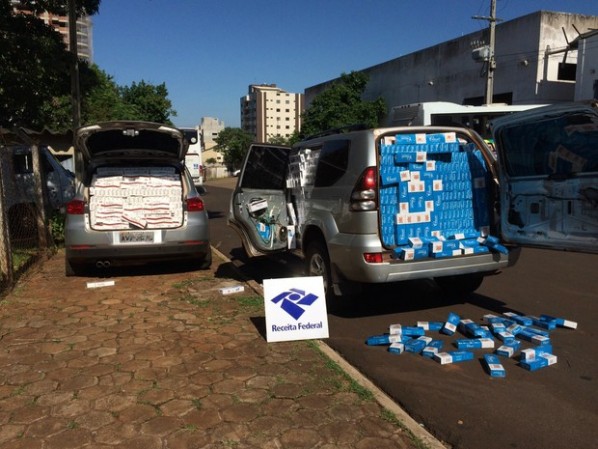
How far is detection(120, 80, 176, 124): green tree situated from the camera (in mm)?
29438

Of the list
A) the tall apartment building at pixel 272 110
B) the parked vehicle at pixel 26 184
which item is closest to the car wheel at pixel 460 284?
the parked vehicle at pixel 26 184

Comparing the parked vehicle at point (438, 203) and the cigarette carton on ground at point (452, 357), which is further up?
the parked vehicle at point (438, 203)

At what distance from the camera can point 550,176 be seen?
15.5ft

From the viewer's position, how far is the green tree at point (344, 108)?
1555 inches

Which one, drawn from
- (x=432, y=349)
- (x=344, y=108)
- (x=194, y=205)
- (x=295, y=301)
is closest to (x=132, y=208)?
(x=194, y=205)

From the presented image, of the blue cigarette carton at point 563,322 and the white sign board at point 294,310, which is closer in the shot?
the white sign board at point 294,310

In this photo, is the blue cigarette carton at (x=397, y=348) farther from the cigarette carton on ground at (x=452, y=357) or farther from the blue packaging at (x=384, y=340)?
the cigarette carton on ground at (x=452, y=357)

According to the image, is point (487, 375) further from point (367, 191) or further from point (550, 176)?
point (550, 176)

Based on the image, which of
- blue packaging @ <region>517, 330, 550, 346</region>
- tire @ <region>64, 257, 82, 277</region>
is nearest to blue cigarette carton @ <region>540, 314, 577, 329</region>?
blue packaging @ <region>517, 330, 550, 346</region>

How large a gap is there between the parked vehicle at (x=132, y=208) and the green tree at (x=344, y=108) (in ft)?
106

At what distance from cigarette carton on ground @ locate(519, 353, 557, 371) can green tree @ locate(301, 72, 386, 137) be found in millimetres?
35552

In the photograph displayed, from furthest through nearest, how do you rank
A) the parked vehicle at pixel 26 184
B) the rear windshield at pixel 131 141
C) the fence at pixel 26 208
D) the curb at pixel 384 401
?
the parked vehicle at pixel 26 184
the fence at pixel 26 208
the rear windshield at pixel 131 141
the curb at pixel 384 401

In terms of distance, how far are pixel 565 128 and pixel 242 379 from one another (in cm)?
345

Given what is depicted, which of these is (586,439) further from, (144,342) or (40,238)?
(40,238)
